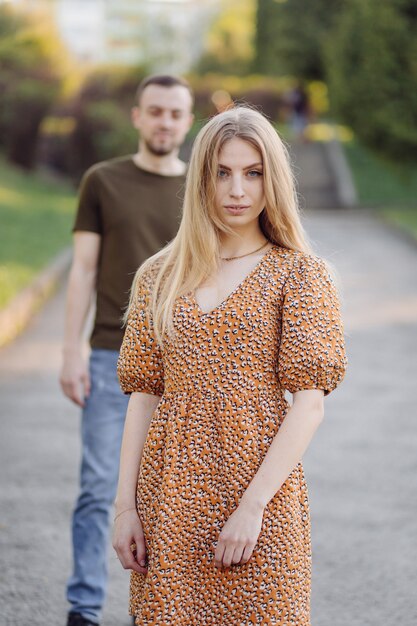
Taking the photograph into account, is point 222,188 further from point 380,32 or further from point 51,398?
point 380,32

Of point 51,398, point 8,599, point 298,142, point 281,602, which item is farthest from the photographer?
point 298,142

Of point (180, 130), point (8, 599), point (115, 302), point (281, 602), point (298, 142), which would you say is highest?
point (298, 142)

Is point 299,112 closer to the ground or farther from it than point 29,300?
farther from it

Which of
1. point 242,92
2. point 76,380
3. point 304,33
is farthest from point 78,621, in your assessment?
point 304,33

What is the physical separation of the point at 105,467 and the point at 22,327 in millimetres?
8056

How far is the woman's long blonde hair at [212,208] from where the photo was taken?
2850 millimetres

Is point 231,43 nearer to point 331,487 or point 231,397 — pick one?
point 331,487

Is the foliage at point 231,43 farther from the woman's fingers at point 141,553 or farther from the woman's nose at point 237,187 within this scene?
the woman's fingers at point 141,553

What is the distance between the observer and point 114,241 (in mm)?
4523

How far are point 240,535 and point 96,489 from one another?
1.78 metres

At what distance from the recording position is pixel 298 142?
124 ft

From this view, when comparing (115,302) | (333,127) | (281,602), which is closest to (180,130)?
(115,302)

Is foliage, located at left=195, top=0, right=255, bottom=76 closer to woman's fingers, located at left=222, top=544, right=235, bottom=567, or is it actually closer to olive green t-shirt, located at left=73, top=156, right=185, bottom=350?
olive green t-shirt, located at left=73, top=156, right=185, bottom=350

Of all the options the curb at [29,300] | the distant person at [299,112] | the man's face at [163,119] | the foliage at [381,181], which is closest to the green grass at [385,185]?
the foliage at [381,181]
